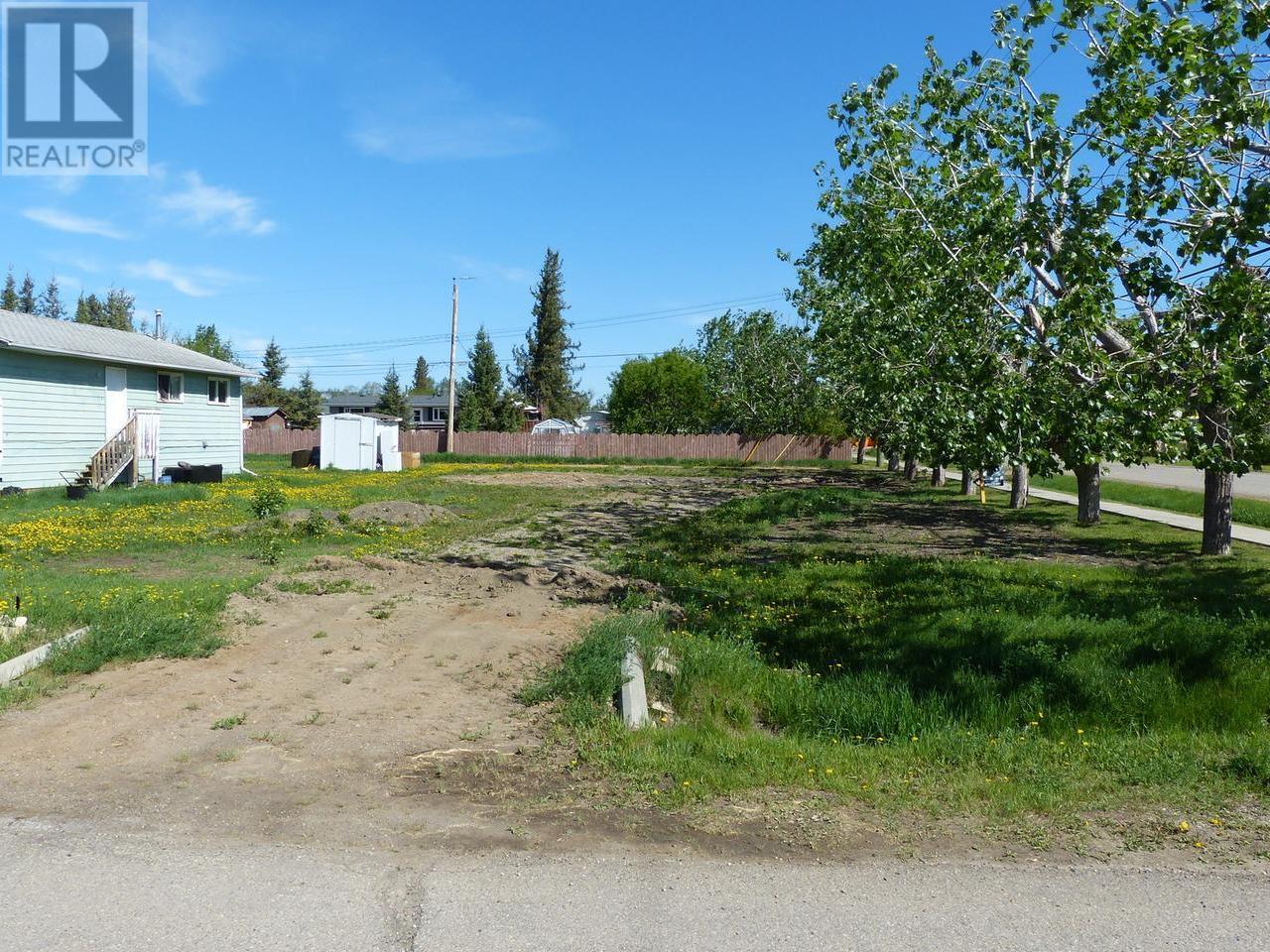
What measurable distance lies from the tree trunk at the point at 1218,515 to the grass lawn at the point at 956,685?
339mm

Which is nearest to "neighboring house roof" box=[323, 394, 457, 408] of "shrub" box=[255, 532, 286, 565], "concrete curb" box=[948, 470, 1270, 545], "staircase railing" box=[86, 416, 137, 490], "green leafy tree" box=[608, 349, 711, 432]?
"green leafy tree" box=[608, 349, 711, 432]

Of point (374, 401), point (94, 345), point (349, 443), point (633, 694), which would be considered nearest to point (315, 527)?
point (633, 694)

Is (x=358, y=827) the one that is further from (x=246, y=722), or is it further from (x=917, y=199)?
(x=917, y=199)

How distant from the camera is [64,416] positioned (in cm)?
2383

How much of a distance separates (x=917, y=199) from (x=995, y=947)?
12001 mm

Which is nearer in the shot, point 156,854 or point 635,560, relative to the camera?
point 156,854

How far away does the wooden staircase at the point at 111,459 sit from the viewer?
23.2 meters

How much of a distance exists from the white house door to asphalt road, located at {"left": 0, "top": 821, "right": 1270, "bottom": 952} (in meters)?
24.0

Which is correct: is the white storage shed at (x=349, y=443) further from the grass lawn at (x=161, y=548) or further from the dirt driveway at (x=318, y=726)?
the dirt driveway at (x=318, y=726)

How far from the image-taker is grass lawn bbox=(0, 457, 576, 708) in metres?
7.89

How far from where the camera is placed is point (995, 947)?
3607 mm

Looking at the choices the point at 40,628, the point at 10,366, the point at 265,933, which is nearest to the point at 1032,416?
the point at 265,933

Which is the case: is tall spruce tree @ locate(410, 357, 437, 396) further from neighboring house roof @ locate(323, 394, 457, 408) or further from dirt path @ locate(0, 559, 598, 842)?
dirt path @ locate(0, 559, 598, 842)

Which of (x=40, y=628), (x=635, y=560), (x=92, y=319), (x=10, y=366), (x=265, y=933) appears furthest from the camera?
(x=92, y=319)
